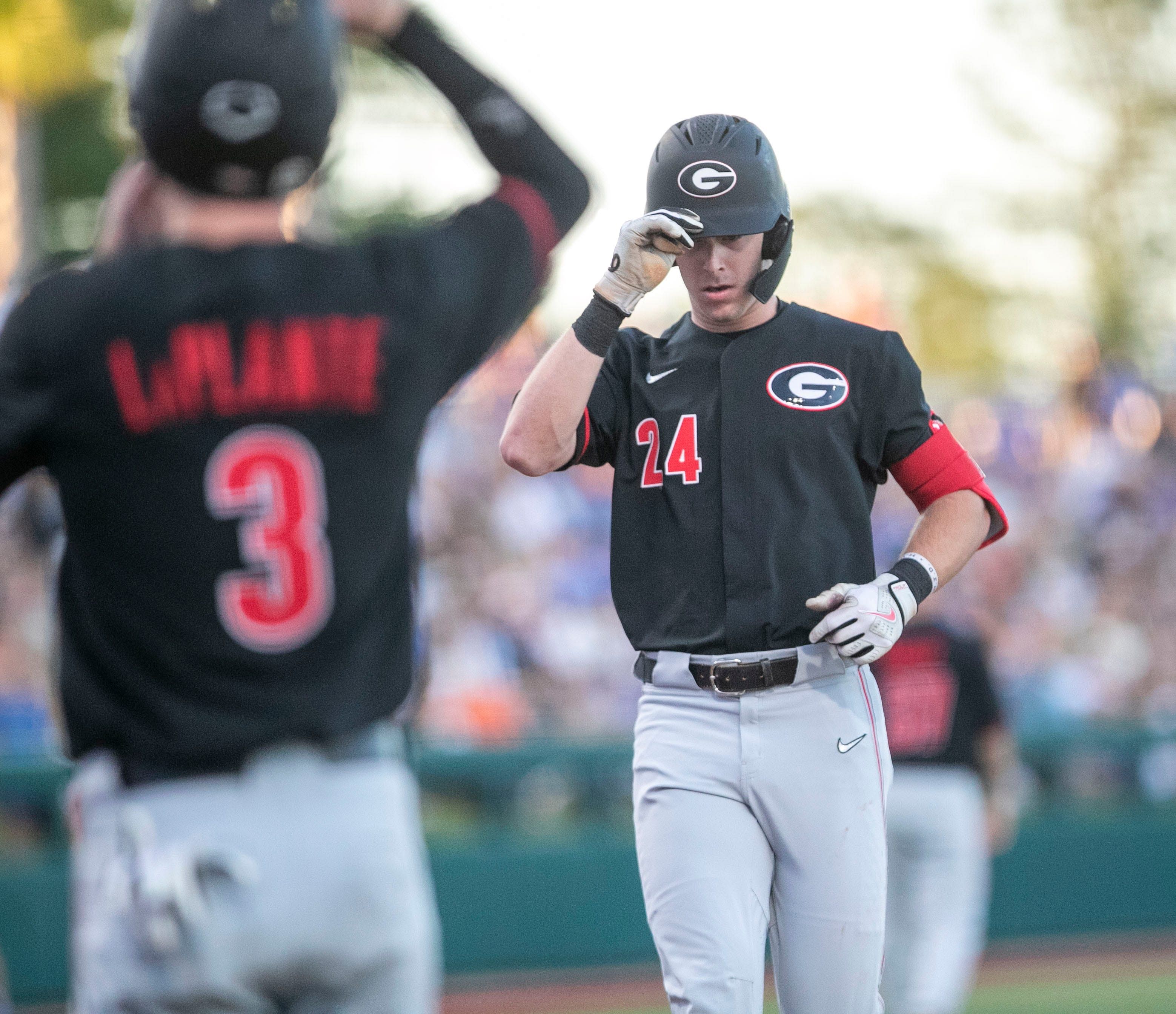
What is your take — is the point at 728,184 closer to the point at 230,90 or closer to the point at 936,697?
the point at 230,90

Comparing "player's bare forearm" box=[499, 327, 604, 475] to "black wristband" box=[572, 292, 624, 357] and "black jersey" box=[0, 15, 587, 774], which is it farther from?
"black jersey" box=[0, 15, 587, 774]

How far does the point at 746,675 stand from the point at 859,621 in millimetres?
317

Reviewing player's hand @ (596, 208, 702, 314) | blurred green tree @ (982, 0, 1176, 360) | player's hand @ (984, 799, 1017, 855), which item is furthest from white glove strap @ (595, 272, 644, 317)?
blurred green tree @ (982, 0, 1176, 360)

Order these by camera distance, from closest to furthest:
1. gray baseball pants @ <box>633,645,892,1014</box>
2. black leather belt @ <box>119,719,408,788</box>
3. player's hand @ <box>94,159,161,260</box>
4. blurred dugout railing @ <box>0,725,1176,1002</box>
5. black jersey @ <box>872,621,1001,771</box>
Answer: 1. black leather belt @ <box>119,719,408,788</box>
2. player's hand @ <box>94,159,161,260</box>
3. gray baseball pants @ <box>633,645,892,1014</box>
4. black jersey @ <box>872,621,1001,771</box>
5. blurred dugout railing @ <box>0,725,1176,1002</box>

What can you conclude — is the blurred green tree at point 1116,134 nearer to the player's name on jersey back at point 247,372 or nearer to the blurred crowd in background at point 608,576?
the blurred crowd in background at point 608,576

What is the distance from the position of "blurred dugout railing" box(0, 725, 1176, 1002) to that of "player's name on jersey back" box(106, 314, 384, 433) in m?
7.81

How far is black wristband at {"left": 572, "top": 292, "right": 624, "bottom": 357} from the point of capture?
3.84 meters

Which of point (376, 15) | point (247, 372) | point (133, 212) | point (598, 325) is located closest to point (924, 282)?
point (598, 325)

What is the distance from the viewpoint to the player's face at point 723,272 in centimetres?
402

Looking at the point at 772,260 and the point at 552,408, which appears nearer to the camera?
the point at 552,408

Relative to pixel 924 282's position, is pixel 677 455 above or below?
above

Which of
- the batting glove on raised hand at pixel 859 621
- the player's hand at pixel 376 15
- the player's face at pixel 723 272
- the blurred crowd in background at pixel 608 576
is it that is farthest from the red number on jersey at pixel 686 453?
the blurred crowd in background at pixel 608 576

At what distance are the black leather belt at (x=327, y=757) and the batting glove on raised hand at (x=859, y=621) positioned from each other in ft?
5.42

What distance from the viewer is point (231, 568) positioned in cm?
219
